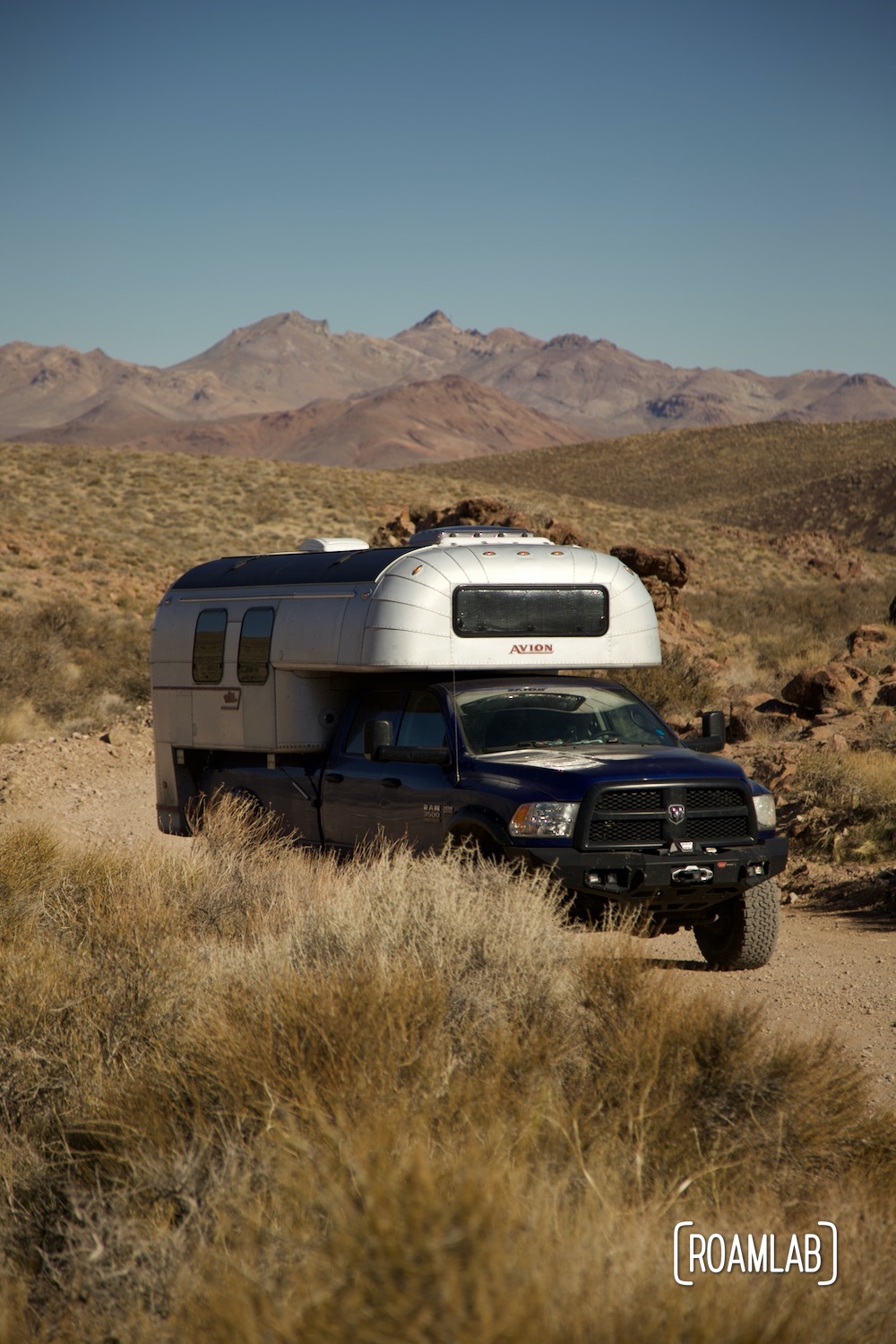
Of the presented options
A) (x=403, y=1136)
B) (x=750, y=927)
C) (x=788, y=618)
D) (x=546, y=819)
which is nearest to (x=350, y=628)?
(x=546, y=819)

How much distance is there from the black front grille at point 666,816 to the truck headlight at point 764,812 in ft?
0.68

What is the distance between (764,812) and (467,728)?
1.97 meters

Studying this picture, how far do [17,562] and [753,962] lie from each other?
30493 millimetres

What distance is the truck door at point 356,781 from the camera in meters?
8.81

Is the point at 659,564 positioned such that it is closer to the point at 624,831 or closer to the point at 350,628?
the point at 350,628

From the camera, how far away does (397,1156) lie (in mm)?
3326

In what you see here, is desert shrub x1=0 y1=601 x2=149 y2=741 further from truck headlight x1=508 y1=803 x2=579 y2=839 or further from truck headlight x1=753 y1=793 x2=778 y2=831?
truck headlight x1=753 y1=793 x2=778 y2=831

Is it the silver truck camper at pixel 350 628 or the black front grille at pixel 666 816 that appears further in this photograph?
the silver truck camper at pixel 350 628

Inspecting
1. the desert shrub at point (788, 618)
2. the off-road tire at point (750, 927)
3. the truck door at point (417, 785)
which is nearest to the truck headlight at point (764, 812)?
the off-road tire at point (750, 927)

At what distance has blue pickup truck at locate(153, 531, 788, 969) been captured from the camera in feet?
24.7

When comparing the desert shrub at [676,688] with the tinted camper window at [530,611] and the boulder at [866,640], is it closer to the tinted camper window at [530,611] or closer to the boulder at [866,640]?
the boulder at [866,640]

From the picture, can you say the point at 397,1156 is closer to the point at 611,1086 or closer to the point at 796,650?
the point at 611,1086

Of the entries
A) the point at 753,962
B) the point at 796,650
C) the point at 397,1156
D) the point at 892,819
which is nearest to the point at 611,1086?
the point at 397,1156

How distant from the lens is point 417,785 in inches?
332
